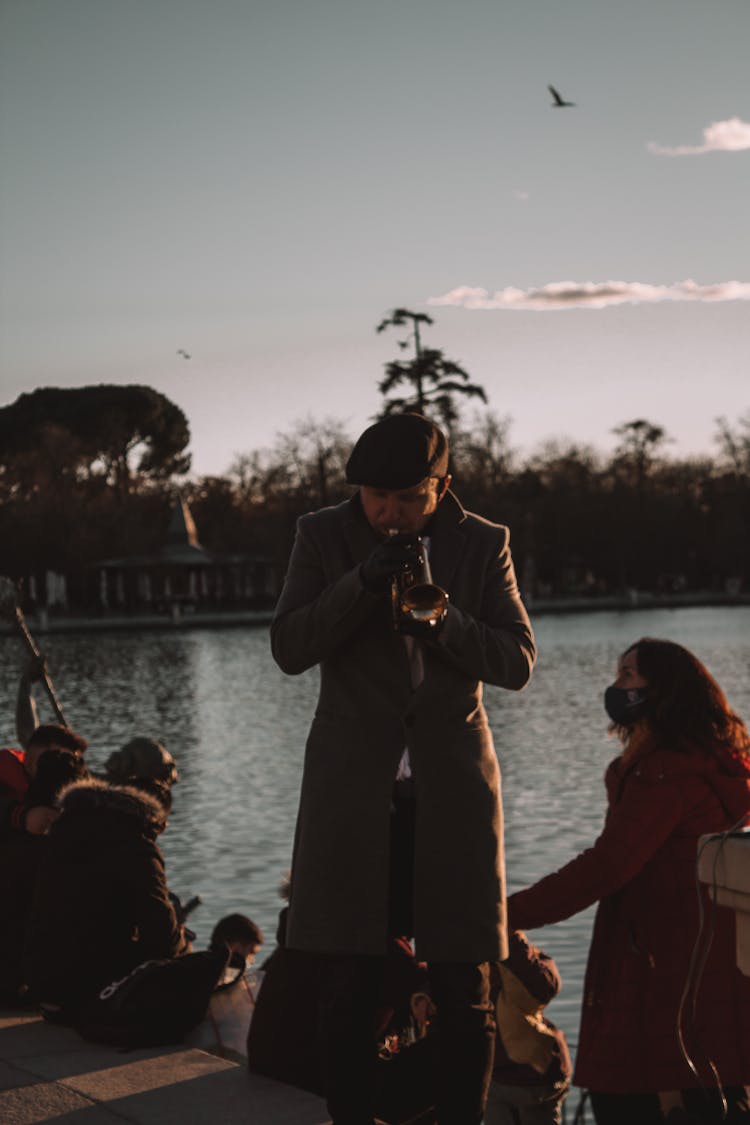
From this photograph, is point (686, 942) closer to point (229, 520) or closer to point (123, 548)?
point (123, 548)

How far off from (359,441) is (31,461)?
7856cm

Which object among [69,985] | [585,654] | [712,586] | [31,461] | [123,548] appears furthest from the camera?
[712,586]

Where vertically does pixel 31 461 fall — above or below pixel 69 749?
above

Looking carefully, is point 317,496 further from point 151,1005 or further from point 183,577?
point 151,1005

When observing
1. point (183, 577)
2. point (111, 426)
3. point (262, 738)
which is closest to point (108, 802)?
point (262, 738)

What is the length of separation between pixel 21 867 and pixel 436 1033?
2499 mm

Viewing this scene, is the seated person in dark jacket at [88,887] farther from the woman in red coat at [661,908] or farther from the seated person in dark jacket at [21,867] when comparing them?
the woman in red coat at [661,908]

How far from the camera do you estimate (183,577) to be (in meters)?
76.9

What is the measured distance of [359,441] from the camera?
3.42 m

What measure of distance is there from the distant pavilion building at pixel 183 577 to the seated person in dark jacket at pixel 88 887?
212 ft

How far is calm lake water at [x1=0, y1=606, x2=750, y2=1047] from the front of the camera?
495 inches

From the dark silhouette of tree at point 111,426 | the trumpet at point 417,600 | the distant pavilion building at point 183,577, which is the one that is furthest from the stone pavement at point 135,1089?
the dark silhouette of tree at point 111,426

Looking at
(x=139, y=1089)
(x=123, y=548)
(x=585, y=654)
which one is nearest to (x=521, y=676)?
(x=139, y=1089)

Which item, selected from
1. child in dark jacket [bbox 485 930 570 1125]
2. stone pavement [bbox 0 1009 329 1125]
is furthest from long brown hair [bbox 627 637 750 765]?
stone pavement [bbox 0 1009 329 1125]
